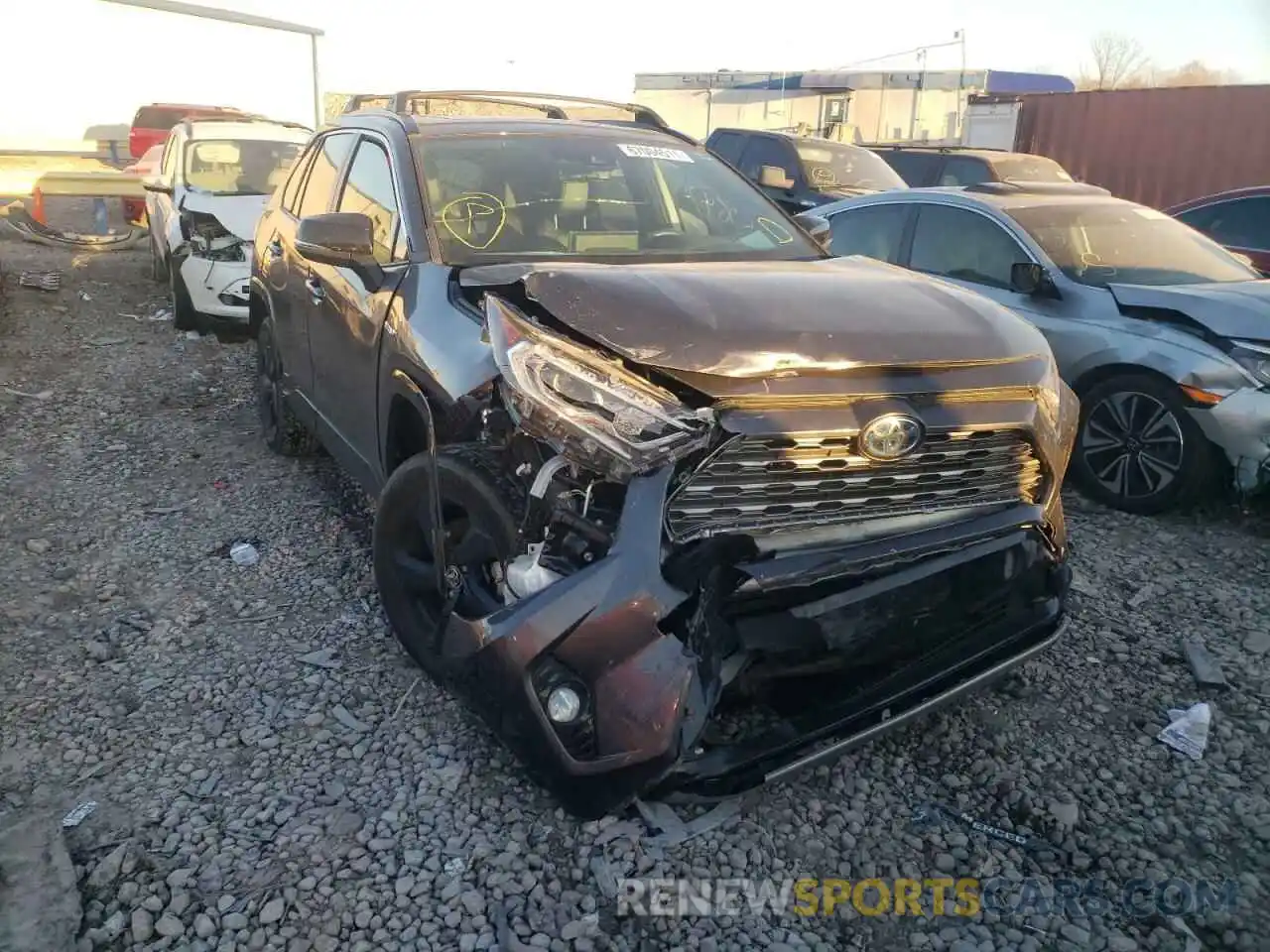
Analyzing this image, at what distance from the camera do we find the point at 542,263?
3.27 m

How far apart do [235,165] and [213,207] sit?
4.60 ft

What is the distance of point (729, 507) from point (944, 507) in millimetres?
691

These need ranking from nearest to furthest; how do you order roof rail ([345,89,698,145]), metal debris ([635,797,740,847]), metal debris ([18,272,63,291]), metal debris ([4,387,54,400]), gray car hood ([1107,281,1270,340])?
1. metal debris ([635,797,740,847])
2. roof rail ([345,89,698,145])
3. gray car hood ([1107,281,1270,340])
4. metal debris ([4,387,54,400])
5. metal debris ([18,272,63,291])

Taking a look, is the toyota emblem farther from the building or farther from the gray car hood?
the building

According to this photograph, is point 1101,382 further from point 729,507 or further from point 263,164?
point 263,164

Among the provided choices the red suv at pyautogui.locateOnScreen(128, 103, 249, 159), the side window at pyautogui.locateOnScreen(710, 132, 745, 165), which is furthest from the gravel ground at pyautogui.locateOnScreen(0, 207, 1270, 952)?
the red suv at pyautogui.locateOnScreen(128, 103, 249, 159)

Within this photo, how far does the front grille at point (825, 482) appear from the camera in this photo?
2.41 metres

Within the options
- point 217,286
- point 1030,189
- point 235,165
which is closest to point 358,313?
point 1030,189

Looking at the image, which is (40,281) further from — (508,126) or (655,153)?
(655,153)

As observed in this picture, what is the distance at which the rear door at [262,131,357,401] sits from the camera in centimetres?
446

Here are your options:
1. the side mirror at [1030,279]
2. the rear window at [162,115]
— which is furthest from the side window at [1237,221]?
the rear window at [162,115]

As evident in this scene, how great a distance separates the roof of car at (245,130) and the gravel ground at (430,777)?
21.3 feet

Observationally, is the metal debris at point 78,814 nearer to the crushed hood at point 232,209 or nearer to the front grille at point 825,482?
the front grille at point 825,482

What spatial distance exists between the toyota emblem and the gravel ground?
1.00m
